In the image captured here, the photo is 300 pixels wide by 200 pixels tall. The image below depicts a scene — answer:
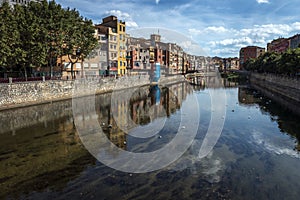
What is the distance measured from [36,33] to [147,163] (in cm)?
2633

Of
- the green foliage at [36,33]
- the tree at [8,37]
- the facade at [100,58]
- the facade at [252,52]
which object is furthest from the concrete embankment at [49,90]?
the facade at [252,52]

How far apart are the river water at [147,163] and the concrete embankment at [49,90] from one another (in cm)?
504

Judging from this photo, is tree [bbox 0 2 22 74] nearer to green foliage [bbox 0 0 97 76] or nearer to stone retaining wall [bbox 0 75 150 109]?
green foliage [bbox 0 0 97 76]

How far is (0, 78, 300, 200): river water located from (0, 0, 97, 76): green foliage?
9.57 meters

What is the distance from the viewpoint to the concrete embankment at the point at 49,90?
27688mm

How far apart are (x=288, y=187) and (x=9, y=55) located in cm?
3080

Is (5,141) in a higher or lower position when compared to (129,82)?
lower

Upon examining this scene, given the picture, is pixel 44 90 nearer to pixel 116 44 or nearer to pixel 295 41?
pixel 116 44

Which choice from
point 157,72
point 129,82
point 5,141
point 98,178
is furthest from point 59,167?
point 157,72

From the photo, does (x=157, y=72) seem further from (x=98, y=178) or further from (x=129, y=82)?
(x=98, y=178)

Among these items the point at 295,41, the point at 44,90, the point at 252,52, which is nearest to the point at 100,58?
the point at 44,90

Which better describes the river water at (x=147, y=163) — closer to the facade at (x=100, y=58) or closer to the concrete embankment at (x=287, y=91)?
the concrete embankment at (x=287, y=91)

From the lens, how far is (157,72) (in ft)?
252

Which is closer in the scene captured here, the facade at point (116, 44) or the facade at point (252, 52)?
the facade at point (116, 44)
